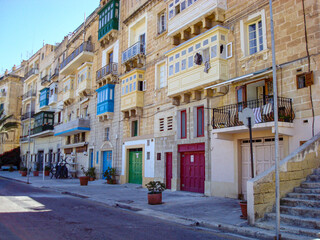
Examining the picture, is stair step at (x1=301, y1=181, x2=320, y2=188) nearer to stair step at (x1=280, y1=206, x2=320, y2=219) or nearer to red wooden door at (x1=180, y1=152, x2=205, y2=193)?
stair step at (x1=280, y1=206, x2=320, y2=219)

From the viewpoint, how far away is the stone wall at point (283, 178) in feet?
26.7

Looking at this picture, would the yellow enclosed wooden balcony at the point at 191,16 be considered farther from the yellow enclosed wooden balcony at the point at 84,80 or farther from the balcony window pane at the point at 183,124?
the yellow enclosed wooden balcony at the point at 84,80

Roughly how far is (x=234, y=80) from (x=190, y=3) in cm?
583

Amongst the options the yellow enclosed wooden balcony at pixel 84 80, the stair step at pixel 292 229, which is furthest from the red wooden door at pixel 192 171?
the yellow enclosed wooden balcony at pixel 84 80

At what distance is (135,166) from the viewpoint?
22.3m

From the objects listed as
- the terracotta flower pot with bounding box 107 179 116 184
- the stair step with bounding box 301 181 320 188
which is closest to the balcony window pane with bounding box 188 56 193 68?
the stair step with bounding box 301 181 320 188

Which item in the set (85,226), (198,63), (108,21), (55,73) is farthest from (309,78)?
(55,73)

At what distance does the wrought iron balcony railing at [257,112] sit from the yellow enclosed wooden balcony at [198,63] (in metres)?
1.56

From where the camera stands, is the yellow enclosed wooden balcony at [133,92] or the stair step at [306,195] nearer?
the stair step at [306,195]

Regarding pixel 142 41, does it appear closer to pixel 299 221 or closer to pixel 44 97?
pixel 299 221

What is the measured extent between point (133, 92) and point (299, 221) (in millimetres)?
15980

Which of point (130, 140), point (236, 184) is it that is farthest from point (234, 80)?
point (130, 140)

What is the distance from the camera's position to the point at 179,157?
1788cm

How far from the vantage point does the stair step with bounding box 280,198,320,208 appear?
26.1 ft
